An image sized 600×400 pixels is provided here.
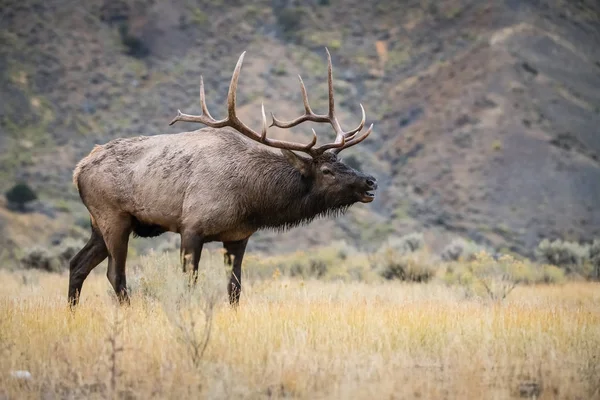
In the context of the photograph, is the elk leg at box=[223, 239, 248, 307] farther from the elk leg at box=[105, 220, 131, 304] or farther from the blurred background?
the blurred background

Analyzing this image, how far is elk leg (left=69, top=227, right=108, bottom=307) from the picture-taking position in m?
9.73

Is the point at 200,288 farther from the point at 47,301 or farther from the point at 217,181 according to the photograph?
the point at 47,301

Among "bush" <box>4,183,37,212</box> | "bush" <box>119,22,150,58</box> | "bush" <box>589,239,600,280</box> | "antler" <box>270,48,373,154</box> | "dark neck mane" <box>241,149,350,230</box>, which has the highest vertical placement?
"antler" <box>270,48,373,154</box>

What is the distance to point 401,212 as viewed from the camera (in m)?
39.0

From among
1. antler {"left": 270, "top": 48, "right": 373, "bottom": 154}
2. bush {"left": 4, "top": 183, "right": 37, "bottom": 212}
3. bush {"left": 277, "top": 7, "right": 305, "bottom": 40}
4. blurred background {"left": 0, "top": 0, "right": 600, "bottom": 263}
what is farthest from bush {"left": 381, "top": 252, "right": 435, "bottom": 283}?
bush {"left": 277, "top": 7, "right": 305, "bottom": 40}

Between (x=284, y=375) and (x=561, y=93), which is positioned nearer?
(x=284, y=375)

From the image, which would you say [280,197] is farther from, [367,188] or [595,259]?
[595,259]

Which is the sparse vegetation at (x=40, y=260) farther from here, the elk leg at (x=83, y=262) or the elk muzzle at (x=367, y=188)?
the elk muzzle at (x=367, y=188)

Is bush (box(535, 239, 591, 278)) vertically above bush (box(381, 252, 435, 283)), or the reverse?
bush (box(381, 252, 435, 283))

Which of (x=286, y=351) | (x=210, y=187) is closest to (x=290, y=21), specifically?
(x=210, y=187)

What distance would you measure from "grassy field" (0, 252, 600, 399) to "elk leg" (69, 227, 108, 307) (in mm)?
1022

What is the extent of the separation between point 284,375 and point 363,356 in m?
0.96

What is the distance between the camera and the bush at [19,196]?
34.3 metres

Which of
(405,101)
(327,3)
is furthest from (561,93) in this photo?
(327,3)
